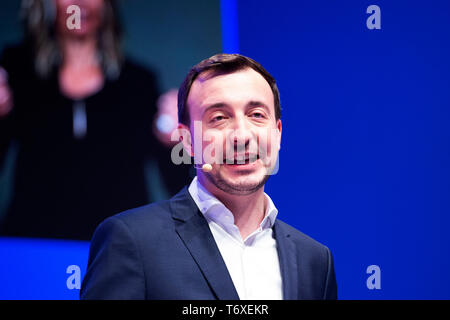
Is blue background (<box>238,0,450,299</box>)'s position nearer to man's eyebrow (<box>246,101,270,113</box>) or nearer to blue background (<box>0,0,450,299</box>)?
blue background (<box>0,0,450,299</box>)

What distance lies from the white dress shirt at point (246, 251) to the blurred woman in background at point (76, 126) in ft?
2.90

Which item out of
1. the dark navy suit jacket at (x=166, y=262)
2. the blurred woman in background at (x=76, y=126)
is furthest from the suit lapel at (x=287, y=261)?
the blurred woman in background at (x=76, y=126)

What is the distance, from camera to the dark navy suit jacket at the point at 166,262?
1.23 metres

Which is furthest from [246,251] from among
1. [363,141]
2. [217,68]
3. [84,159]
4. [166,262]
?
[84,159]

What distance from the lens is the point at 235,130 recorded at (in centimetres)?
135

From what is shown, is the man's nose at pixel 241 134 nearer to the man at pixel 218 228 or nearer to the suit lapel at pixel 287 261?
the man at pixel 218 228

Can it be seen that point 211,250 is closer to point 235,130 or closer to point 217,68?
point 235,130

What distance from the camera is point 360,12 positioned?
7.16 ft

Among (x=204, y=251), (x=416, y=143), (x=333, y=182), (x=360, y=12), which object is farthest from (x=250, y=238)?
(x=360, y=12)

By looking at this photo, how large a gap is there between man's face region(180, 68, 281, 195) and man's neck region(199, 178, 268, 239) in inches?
1.7

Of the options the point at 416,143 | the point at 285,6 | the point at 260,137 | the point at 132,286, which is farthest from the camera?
the point at 285,6

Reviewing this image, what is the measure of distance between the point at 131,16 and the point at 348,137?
121 cm
